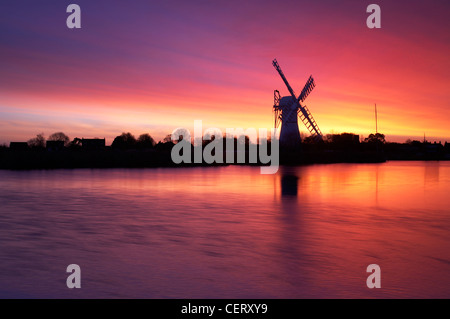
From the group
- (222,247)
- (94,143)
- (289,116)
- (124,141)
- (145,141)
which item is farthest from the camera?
(124,141)

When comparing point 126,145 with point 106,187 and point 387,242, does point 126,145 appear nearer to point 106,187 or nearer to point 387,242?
point 106,187

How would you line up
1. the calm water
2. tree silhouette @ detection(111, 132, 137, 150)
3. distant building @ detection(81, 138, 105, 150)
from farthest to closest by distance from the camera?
tree silhouette @ detection(111, 132, 137, 150), distant building @ detection(81, 138, 105, 150), the calm water

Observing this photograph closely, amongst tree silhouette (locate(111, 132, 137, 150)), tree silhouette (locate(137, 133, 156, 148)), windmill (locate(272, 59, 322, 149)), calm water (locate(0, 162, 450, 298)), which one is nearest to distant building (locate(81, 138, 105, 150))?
tree silhouette (locate(111, 132, 137, 150))

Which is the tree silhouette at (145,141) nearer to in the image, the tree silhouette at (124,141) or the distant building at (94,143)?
the tree silhouette at (124,141)

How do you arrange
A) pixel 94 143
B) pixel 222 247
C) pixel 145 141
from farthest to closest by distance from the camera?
pixel 145 141 → pixel 94 143 → pixel 222 247

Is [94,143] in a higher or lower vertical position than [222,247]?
higher

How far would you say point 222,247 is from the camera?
9891 millimetres

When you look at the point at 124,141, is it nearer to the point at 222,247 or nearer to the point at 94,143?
the point at 94,143

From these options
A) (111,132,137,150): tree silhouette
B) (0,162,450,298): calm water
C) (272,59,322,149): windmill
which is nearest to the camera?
(0,162,450,298): calm water

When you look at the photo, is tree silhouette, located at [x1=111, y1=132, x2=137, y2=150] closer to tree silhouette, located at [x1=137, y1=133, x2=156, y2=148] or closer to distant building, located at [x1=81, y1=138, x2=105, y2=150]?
tree silhouette, located at [x1=137, y1=133, x2=156, y2=148]

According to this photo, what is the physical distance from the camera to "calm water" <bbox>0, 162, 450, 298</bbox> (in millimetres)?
6789

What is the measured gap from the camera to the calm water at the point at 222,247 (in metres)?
6.79

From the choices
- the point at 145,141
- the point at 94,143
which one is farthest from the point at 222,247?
the point at 145,141

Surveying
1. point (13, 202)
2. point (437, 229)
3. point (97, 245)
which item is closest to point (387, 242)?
point (437, 229)
